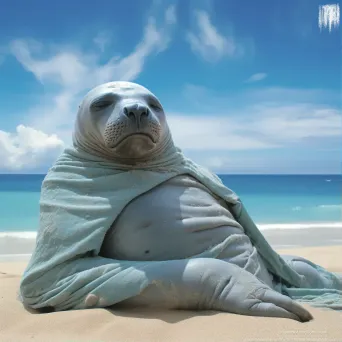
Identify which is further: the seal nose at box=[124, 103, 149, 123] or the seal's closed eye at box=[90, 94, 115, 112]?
the seal's closed eye at box=[90, 94, 115, 112]

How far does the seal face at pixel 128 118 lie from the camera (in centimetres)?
291

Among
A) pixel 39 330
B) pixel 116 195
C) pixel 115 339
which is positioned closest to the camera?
pixel 115 339

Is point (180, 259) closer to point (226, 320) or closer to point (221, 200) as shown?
point (226, 320)

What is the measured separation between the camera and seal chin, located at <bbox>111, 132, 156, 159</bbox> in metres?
2.96

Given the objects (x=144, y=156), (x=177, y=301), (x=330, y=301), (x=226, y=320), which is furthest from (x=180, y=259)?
(x=330, y=301)

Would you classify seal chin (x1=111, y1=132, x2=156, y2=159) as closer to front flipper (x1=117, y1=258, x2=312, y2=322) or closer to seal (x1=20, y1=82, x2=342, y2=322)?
seal (x1=20, y1=82, x2=342, y2=322)

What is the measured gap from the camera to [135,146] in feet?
9.85

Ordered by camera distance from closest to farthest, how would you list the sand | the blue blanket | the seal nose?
1. the sand
2. the blue blanket
3. the seal nose

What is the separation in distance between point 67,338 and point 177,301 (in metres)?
0.58

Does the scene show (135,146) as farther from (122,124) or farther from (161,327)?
(161,327)

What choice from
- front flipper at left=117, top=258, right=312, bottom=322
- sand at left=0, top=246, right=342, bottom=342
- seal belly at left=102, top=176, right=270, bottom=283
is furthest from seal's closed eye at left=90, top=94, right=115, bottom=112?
sand at left=0, top=246, right=342, bottom=342

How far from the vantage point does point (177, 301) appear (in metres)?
2.71

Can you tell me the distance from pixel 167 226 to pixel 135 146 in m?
0.48

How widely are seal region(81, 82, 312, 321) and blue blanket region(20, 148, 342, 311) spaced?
0.06 m
